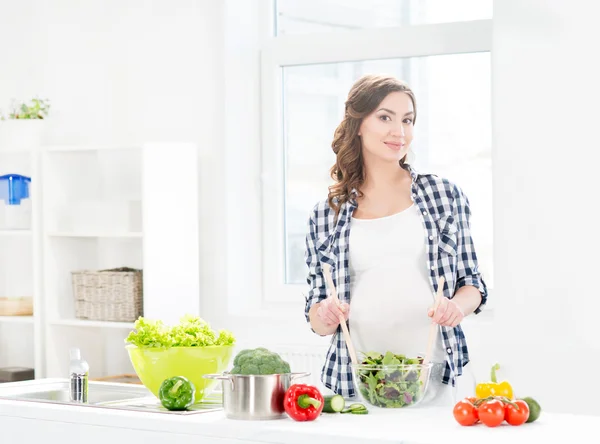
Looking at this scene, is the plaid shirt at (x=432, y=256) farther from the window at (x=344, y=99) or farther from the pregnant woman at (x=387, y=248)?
the window at (x=344, y=99)

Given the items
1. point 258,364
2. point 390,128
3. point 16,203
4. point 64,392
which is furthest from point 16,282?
point 258,364

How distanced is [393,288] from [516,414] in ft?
2.45

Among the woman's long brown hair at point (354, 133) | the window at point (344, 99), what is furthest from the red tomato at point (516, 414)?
the window at point (344, 99)

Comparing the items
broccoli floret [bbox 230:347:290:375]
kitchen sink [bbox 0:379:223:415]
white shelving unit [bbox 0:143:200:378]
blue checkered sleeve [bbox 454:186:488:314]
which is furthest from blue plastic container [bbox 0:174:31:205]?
broccoli floret [bbox 230:347:290:375]

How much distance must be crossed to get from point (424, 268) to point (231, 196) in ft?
6.27

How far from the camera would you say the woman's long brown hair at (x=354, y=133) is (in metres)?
2.91

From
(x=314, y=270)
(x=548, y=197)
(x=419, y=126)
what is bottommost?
(x=314, y=270)

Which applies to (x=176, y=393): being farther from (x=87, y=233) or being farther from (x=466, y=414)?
(x=87, y=233)

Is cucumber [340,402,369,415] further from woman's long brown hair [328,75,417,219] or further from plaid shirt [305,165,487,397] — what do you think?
woman's long brown hair [328,75,417,219]

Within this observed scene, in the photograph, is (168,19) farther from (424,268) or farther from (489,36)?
(424,268)

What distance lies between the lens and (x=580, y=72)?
3668 millimetres

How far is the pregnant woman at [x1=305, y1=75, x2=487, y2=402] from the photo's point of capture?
110 inches

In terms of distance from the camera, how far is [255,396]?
2.26 meters

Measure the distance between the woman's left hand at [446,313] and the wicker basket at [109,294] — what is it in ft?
7.22
